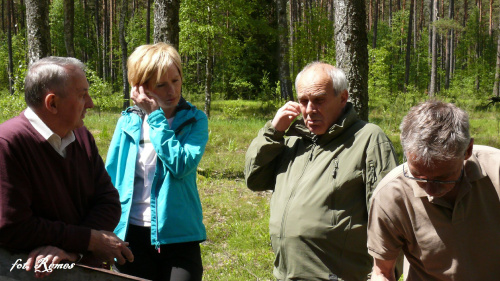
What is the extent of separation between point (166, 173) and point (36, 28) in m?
6.46

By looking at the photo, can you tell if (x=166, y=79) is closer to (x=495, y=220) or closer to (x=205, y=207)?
(x=495, y=220)

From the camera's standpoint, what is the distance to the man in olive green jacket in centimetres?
289

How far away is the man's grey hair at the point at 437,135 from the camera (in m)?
1.95

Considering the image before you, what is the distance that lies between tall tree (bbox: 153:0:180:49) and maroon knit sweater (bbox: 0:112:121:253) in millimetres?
5602

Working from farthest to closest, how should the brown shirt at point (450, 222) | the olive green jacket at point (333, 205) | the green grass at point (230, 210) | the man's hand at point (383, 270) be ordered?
the green grass at point (230, 210) → the olive green jacket at point (333, 205) → the man's hand at point (383, 270) → the brown shirt at point (450, 222)

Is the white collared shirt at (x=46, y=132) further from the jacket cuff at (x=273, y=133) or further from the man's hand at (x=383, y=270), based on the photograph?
the man's hand at (x=383, y=270)

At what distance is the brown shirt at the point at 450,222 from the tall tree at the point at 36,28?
24.9 ft

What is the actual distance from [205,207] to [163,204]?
13.8 feet

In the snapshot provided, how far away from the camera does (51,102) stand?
2.42m

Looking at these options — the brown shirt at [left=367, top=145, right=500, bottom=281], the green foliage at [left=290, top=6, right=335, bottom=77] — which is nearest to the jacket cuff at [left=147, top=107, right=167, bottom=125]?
the brown shirt at [left=367, top=145, right=500, bottom=281]

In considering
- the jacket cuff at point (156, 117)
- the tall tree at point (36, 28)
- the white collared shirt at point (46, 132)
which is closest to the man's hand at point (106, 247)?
the white collared shirt at point (46, 132)

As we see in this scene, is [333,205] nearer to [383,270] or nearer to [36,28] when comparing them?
[383,270]

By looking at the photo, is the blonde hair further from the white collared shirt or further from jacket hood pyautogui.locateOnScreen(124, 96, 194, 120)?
the white collared shirt

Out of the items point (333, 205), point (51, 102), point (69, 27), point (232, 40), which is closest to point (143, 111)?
point (51, 102)
